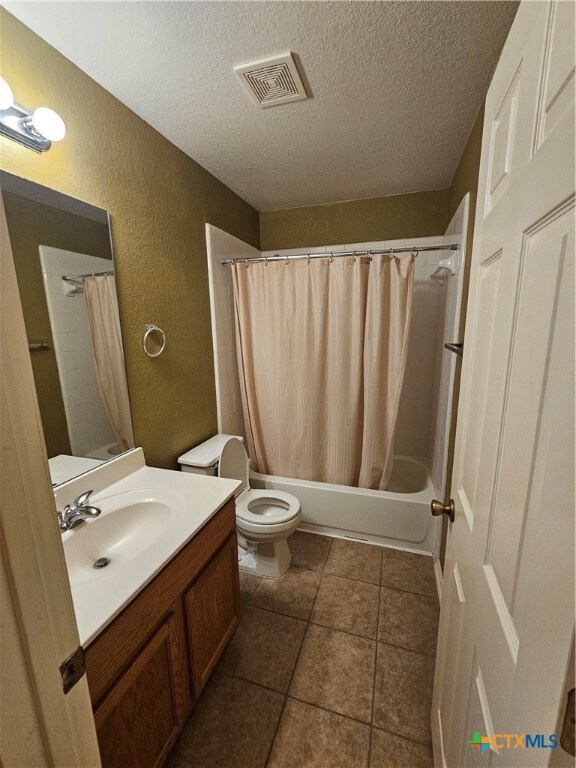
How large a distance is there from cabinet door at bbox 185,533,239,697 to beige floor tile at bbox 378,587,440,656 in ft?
2.46

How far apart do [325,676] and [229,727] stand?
16.4 inches

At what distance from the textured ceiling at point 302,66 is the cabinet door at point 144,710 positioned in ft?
6.22

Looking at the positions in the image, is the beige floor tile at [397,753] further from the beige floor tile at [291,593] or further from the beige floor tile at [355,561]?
the beige floor tile at [355,561]

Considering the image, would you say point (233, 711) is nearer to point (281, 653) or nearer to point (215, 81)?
point (281, 653)

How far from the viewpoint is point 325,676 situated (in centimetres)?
134

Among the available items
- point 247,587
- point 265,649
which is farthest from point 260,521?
point 265,649

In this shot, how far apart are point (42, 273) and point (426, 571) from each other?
2417 millimetres

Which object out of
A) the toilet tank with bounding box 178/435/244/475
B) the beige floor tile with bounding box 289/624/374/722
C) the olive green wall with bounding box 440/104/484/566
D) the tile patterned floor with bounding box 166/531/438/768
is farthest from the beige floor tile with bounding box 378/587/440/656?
the toilet tank with bounding box 178/435/244/475

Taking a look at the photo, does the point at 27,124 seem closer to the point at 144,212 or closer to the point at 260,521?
the point at 144,212

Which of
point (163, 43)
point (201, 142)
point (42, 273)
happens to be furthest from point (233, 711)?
point (201, 142)

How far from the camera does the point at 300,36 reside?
1.05 metres

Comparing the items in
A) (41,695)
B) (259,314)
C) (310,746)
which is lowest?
(310,746)

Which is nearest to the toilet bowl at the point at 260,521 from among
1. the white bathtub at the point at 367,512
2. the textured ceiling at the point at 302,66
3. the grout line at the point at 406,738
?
the white bathtub at the point at 367,512

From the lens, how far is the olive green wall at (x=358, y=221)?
2.31 m
